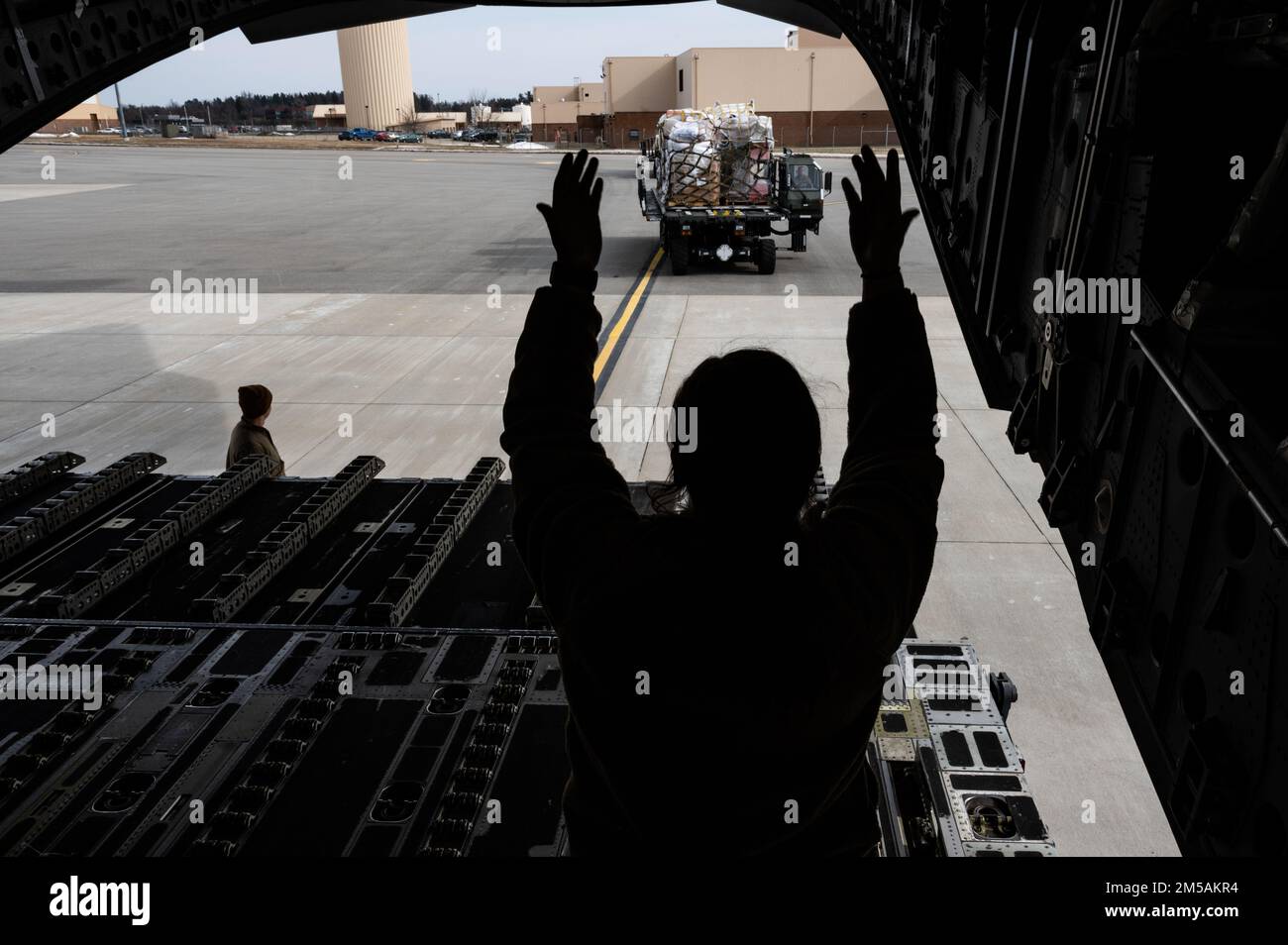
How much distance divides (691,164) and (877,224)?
18.5 meters

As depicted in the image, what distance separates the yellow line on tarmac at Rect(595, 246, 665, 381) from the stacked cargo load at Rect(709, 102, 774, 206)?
2.27 metres

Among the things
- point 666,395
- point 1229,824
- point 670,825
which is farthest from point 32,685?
point 666,395

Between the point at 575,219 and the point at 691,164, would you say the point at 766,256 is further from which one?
the point at 575,219

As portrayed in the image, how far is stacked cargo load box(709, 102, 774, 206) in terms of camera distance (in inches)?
777

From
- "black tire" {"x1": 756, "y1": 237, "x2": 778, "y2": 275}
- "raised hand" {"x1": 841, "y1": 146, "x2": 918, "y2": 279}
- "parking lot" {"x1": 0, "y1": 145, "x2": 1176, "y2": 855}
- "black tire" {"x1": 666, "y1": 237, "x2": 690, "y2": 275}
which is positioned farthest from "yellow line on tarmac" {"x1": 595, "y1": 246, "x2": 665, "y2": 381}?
"raised hand" {"x1": 841, "y1": 146, "x2": 918, "y2": 279}

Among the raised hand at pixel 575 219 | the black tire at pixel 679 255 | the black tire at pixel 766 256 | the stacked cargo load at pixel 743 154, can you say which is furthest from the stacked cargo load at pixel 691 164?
the raised hand at pixel 575 219

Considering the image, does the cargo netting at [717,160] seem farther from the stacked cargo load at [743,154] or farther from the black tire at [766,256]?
the black tire at [766,256]

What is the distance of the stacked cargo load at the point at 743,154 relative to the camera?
1973 centimetres

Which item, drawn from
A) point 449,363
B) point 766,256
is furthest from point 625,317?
point 766,256

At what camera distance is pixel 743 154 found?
19.8 metres

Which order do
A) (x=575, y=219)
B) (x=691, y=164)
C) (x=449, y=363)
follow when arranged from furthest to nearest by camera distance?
(x=691, y=164), (x=449, y=363), (x=575, y=219)

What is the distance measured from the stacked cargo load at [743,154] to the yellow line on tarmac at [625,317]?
89.2 inches
